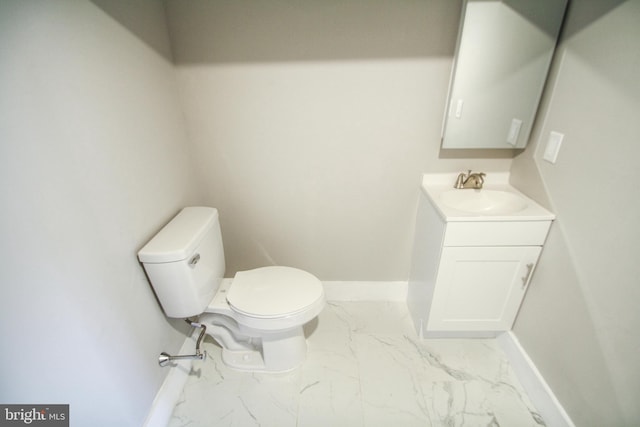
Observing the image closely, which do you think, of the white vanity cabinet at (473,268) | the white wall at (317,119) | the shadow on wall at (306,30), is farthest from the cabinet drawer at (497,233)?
the shadow on wall at (306,30)

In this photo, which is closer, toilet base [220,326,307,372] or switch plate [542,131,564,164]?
switch plate [542,131,564,164]

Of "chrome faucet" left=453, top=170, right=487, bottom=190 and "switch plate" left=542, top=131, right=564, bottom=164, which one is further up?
"switch plate" left=542, top=131, right=564, bottom=164

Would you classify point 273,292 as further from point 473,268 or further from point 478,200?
point 478,200

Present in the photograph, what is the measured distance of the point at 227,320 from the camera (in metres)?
1.44

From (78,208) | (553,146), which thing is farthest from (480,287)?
(78,208)

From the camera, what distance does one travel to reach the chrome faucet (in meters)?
1.47

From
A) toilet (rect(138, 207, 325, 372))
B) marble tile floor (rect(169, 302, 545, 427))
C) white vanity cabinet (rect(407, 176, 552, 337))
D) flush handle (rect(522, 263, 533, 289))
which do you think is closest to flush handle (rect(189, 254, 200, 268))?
toilet (rect(138, 207, 325, 372))

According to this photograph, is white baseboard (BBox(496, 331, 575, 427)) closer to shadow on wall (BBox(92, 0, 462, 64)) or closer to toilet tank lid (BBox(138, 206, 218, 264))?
shadow on wall (BBox(92, 0, 462, 64))

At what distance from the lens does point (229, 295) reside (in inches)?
50.9

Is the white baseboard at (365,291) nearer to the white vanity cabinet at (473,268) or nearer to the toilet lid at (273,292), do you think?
the white vanity cabinet at (473,268)

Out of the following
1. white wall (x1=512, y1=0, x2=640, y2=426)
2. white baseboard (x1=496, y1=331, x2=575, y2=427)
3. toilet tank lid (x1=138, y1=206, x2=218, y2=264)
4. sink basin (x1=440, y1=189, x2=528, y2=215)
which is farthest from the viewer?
sink basin (x1=440, y1=189, x2=528, y2=215)

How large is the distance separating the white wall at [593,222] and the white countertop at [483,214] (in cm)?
8

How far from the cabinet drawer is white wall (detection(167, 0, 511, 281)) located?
1.37 feet

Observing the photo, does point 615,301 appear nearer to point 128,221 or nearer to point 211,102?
point 128,221
